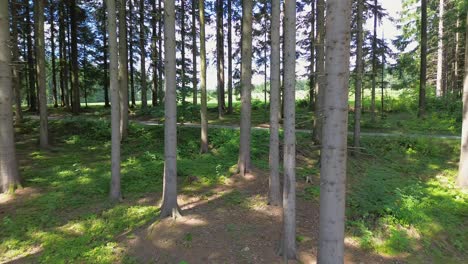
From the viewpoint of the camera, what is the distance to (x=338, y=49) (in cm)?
385

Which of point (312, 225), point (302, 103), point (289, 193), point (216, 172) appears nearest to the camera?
point (289, 193)

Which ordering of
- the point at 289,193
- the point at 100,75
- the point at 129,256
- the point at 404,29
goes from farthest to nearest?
the point at 100,75 < the point at 404,29 < the point at 129,256 < the point at 289,193

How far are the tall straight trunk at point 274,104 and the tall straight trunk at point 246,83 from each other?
2156 millimetres

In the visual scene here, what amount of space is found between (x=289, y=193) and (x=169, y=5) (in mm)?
5053

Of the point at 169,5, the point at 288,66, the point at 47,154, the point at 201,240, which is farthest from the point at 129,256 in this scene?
the point at 47,154

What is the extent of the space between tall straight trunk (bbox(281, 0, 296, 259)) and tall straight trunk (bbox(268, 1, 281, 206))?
123 cm

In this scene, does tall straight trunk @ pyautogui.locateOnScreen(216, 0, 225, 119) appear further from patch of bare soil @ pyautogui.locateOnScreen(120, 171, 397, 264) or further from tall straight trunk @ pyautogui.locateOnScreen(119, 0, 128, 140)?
patch of bare soil @ pyautogui.locateOnScreen(120, 171, 397, 264)

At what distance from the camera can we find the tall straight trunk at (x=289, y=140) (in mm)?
6191

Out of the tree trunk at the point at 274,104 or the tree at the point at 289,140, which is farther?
the tree trunk at the point at 274,104

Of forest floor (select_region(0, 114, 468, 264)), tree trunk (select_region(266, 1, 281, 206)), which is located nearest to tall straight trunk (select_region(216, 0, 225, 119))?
forest floor (select_region(0, 114, 468, 264))

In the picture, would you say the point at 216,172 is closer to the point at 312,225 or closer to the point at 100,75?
the point at 312,225

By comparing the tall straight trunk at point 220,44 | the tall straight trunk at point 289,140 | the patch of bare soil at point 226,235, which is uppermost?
the tall straight trunk at point 220,44

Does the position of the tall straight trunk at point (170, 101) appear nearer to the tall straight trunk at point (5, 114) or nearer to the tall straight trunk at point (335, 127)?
the tall straight trunk at point (335, 127)

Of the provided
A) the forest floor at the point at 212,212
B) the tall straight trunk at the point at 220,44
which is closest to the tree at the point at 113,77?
the forest floor at the point at 212,212
